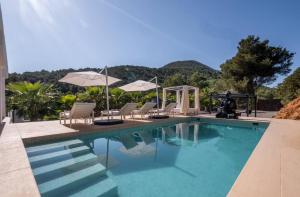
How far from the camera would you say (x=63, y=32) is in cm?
1349

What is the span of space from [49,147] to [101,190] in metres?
2.84

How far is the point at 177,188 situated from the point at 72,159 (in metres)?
2.53

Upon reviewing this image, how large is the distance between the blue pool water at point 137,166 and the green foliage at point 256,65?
1832 cm

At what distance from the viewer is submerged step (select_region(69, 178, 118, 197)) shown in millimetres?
3262

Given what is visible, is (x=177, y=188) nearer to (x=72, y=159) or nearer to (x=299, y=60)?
(x=72, y=159)

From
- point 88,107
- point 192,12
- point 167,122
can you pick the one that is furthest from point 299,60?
point 88,107

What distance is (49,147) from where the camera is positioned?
554 centimetres

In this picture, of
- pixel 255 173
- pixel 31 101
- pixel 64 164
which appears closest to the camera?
pixel 255 173

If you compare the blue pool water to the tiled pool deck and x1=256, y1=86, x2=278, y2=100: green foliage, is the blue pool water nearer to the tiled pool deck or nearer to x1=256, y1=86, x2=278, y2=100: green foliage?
the tiled pool deck

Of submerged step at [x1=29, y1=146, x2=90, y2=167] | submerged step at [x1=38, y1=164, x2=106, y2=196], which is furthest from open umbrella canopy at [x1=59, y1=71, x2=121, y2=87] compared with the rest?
submerged step at [x1=38, y1=164, x2=106, y2=196]

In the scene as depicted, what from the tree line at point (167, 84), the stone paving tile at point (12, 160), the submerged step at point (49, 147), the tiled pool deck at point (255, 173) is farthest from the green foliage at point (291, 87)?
the stone paving tile at point (12, 160)

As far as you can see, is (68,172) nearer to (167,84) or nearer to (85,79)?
(85,79)

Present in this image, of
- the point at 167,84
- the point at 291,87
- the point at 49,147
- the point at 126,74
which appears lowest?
the point at 49,147

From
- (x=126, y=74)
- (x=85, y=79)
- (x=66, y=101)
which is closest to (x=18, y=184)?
(x=85, y=79)
